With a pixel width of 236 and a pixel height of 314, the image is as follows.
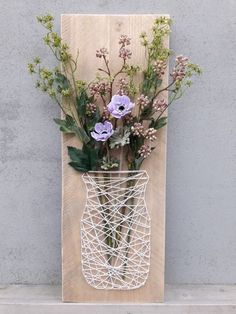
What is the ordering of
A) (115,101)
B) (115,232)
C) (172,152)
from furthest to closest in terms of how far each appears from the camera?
(172,152) < (115,232) < (115,101)

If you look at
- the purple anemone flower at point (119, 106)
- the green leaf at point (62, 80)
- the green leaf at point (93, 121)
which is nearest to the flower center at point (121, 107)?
the purple anemone flower at point (119, 106)

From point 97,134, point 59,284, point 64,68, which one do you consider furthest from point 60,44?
point 59,284

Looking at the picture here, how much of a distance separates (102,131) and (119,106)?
12cm

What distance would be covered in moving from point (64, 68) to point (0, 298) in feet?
3.23

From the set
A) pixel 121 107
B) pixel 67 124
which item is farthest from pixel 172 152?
pixel 67 124

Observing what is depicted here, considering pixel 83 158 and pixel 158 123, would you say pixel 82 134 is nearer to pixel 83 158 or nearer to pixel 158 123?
pixel 83 158

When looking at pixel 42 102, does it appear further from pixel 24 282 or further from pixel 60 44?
pixel 24 282

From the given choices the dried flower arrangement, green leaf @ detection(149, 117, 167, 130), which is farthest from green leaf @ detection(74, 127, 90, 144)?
green leaf @ detection(149, 117, 167, 130)

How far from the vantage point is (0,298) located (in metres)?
1.85

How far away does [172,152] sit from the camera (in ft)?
6.33

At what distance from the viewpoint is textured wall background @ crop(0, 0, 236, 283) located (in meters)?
1.88

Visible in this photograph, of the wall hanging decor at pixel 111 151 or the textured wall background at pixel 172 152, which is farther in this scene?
the textured wall background at pixel 172 152

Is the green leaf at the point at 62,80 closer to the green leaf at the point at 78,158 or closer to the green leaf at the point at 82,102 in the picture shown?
the green leaf at the point at 82,102

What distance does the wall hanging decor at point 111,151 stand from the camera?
1728mm
